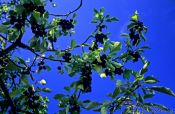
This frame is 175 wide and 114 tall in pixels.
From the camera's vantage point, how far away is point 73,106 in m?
5.05

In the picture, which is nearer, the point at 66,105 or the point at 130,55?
the point at 66,105

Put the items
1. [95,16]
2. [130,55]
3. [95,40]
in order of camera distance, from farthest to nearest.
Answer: [95,16] → [95,40] → [130,55]

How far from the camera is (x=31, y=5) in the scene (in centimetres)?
564

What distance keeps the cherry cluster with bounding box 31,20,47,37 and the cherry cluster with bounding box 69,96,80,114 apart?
4.78 feet

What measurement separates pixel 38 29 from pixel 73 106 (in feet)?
5.43

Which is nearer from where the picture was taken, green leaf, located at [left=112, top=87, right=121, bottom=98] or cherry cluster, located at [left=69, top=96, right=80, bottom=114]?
green leaf, located at [left=112, top=87, right=121, bottom=98]

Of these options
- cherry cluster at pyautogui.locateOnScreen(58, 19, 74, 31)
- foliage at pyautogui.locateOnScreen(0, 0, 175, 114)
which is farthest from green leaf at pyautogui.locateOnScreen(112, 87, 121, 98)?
cherry cluster at pyautogui.locateOnScreen(58, 19, 74, 31)

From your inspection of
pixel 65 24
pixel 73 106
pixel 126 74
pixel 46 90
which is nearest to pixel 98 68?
pixel 73 106

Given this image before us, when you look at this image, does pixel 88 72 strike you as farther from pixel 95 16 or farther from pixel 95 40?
pixel 95 16

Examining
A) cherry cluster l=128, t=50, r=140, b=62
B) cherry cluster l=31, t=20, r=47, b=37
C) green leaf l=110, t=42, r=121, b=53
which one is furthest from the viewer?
cherry cluster l=128, t=50, r=140, b=62

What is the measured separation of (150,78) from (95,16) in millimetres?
3585

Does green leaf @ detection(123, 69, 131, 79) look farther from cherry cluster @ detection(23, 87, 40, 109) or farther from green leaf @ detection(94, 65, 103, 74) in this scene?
cherry cluster @ detection(23, 87, 40, 109)

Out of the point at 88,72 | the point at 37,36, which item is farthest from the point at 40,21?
the point at 88,72

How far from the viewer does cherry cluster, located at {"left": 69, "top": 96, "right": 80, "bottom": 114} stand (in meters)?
4.96
